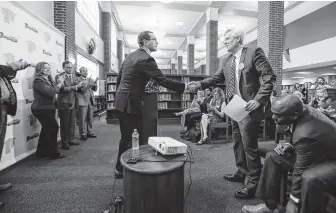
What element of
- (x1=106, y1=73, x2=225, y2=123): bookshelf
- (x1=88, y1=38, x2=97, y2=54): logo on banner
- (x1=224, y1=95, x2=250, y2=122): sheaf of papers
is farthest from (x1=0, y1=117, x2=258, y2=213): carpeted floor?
(x1=88, y1=38, x2=97, y2=54): logo on banner

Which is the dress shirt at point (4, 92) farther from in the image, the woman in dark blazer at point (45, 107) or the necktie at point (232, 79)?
the necktie at point (232, 79)

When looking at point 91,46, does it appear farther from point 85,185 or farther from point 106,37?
point 85,185

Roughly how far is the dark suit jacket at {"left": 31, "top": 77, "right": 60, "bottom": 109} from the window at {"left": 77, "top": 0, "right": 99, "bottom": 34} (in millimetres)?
3991

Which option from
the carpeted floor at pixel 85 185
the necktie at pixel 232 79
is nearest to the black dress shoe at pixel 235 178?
the carpeted floor at pixel 85 185

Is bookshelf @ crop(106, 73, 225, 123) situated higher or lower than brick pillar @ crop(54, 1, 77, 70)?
lower

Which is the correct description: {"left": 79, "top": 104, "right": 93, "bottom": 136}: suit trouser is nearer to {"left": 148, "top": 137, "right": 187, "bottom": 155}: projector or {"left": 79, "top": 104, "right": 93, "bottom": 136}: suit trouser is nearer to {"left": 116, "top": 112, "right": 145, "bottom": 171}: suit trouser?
{"left": 116, "top": 112, "right": 145, "bottom": 171}: suit trouser

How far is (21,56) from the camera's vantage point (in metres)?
2.99

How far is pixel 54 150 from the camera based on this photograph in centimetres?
323

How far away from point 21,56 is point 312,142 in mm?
3691

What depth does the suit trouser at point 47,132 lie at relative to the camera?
3055mm

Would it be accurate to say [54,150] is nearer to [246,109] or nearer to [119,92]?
[119,92]

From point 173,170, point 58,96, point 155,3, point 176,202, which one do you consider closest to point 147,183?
point 173,170

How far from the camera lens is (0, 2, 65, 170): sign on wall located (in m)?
2.69

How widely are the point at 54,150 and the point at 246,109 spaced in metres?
2.99
